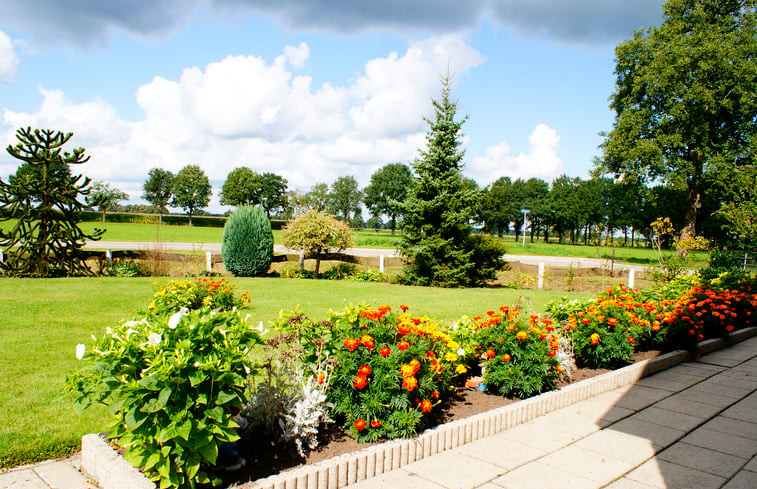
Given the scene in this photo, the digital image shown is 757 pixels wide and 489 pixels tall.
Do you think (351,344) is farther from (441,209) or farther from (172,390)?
(441,209)

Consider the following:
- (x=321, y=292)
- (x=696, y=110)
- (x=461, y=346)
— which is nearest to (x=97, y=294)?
(x=321, y=292)

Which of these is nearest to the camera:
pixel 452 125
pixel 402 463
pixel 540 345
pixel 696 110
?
pixel 402 463

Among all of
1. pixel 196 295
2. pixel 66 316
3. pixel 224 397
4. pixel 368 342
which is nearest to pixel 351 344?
pixel 368 342

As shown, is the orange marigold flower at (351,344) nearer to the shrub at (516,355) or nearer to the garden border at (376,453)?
the garden border at (376,453)

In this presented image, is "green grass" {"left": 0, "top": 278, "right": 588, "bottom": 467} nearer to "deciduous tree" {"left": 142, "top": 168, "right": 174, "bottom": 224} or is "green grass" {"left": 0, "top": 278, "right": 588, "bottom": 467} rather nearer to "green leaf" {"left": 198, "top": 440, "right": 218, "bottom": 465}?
"green leaf" {"left": 198, "top": 440, "right": 218, "bottom": 465}

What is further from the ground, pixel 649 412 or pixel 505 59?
pixel 505 59

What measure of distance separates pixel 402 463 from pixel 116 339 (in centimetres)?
194

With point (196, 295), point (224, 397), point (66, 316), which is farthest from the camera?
point (196, 295)

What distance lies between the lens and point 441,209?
45.3 feet

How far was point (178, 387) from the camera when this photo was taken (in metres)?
2.32

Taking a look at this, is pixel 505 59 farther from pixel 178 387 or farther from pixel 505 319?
pixel 178 387

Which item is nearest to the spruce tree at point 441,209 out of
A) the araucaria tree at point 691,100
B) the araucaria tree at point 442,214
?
the araucaria tree at point 442,214

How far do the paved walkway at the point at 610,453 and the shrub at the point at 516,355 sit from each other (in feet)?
1.07

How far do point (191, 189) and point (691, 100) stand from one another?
72.4 meters
